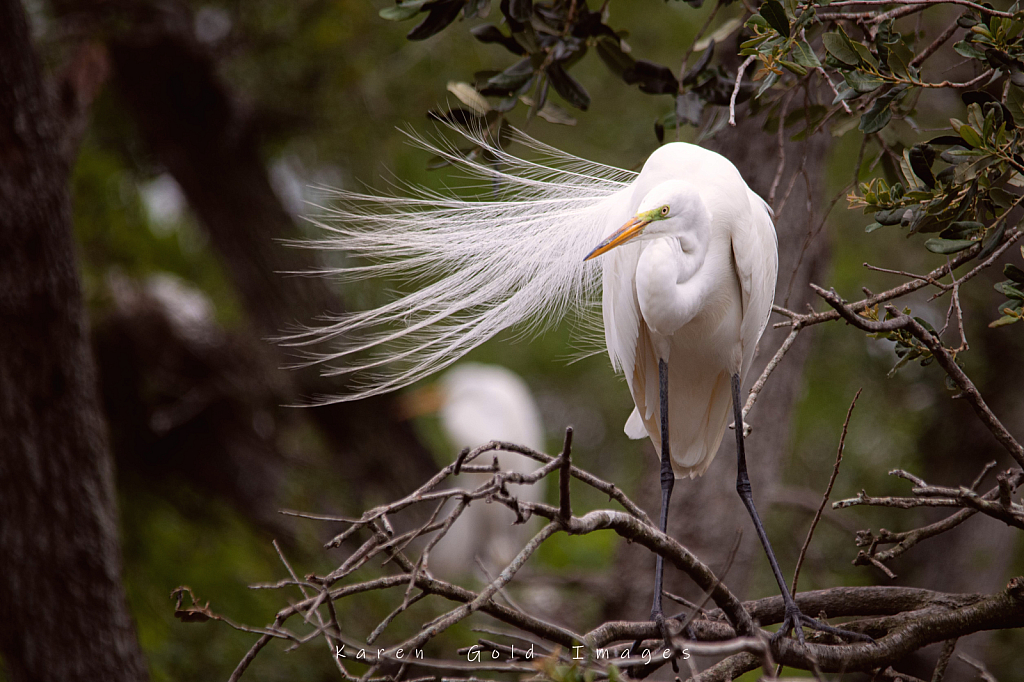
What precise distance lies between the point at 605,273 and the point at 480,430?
372 cm

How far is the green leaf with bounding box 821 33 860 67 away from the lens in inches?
57.6

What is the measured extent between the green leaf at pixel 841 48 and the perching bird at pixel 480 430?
13.6ft

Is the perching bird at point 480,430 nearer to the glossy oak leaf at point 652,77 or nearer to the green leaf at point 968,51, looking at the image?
the glossy oak leaf at point 652,77

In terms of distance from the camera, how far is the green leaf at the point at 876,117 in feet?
4.88

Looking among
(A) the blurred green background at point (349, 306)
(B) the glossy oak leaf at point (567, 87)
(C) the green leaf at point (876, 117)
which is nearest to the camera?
(C) the green leaf at point (876, 117)

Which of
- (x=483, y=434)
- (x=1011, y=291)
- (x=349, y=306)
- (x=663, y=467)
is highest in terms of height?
(x=1011, y=291)

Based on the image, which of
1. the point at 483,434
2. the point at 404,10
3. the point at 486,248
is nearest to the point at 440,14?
the point at 404,10

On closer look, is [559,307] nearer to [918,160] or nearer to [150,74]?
[918,160]

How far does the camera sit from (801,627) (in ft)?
5.39

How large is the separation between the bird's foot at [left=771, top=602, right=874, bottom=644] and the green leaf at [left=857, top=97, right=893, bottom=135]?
947 mm

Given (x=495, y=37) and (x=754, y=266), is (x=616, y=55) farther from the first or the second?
(x=754, y=266)

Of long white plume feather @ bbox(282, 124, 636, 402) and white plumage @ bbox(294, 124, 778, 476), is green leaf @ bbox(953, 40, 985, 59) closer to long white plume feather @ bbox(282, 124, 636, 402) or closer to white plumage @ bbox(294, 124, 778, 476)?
white plumage @ bbox(294, 124, 778, 476)

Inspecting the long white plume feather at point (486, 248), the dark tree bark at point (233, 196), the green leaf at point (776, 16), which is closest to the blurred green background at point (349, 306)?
the dark tree bark at point (233, 196)

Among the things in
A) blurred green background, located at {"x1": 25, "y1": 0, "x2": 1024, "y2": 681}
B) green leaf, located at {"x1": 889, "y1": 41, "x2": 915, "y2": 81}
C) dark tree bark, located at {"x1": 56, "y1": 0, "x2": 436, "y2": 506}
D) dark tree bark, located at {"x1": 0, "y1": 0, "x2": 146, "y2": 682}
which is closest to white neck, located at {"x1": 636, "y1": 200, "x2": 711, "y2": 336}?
green leaf, located at {"x1": 889, "y1": 41, "x2": 915, "y2": 81}
